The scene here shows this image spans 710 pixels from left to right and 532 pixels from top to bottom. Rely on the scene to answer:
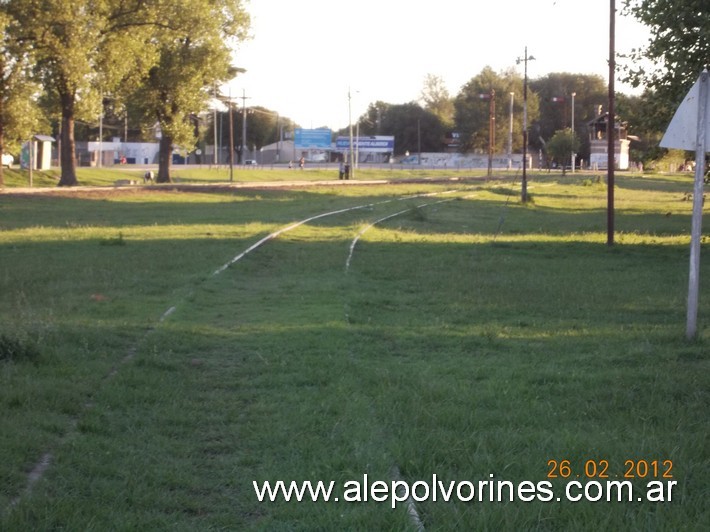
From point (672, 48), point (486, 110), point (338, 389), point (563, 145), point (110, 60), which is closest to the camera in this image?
point (338, 389)

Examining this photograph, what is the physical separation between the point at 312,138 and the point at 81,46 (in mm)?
75236

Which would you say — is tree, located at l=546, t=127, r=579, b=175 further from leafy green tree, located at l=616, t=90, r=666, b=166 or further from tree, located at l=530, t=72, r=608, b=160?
leafy green tree, located at l=616, t=90, r=666, b=166

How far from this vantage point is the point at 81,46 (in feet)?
134

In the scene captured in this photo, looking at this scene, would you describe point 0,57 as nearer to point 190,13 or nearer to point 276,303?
point 190,13

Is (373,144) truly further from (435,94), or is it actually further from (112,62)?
(112,62)

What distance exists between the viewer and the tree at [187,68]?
48.2 metres

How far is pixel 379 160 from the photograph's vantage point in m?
137

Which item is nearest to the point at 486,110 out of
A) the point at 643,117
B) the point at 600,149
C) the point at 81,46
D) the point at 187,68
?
the point at 600,149

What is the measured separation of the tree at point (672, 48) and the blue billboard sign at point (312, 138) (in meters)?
Answer: 94.6

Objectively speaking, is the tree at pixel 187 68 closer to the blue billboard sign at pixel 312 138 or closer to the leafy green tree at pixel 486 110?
the blue billboard sign at pixel 312 138

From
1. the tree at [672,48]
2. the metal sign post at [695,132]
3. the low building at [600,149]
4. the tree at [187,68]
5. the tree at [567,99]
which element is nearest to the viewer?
the metal sign post at [695,132]

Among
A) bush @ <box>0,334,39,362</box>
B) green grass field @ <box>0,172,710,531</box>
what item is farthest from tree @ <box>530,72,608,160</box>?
bush @ <box>0,334,39,362</box>

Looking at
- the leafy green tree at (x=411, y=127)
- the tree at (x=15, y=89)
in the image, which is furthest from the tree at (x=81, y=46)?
the leafy green tree at (x=411, y=127)

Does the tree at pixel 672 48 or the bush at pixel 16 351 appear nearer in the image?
the bush at pixel 16 351
